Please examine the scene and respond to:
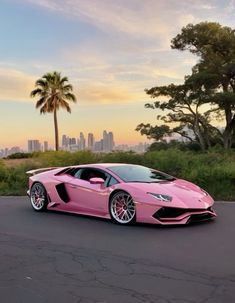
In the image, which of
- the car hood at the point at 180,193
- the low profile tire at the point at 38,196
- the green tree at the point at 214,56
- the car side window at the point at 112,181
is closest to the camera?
the car hood at the point at 180,193

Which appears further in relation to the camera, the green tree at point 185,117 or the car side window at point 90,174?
the green tree at point 185,117

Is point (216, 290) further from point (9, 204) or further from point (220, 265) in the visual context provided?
point (9, 204)

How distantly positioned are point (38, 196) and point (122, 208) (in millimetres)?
3129

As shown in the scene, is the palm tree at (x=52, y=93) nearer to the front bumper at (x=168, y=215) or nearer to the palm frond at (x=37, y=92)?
the palm frond at (x=37, y=92)

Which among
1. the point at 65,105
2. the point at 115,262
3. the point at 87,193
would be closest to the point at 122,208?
the point at 87,193

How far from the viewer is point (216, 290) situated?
18.5 ft

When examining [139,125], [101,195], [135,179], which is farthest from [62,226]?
[139,125]

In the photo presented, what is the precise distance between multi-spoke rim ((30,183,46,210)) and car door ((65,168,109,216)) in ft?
3.35

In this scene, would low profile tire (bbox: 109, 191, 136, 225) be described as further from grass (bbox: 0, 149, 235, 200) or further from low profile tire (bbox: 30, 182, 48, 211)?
grass (bbox: 0, 149, 235, 200)

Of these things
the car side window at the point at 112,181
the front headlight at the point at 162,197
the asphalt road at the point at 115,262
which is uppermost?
the car side window at the point at 112,181

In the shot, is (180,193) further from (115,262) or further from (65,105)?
(65,105)

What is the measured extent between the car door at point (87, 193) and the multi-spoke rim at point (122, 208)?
0.84 ft

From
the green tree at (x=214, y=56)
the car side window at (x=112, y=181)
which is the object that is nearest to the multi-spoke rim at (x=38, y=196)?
the car side window at (x=112, y=181)

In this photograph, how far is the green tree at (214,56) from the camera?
5322cm
